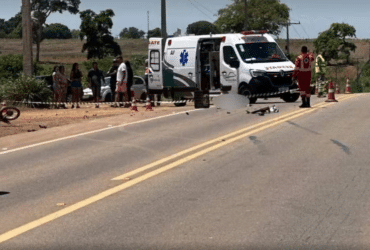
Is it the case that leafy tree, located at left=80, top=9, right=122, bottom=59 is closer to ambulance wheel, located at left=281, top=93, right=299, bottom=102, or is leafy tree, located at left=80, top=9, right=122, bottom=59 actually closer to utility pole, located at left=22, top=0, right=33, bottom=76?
utility pole, located at left=22, top=0, right=33, bottom=76

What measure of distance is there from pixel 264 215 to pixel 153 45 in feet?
68.2

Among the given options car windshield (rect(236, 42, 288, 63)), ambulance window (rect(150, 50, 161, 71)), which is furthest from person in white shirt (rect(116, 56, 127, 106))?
car windshield (rect(236, 42, 288, 63))

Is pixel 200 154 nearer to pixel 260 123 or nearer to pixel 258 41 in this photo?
pixel 260 123

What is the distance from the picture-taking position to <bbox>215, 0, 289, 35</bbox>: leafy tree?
13112 cm

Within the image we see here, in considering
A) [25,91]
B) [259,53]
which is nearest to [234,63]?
[259,53]

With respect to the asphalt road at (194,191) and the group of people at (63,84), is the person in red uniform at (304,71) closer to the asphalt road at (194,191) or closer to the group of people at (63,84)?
the asphalt road at (194,191)

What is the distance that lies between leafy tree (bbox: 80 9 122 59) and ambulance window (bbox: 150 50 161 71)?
8224 cm

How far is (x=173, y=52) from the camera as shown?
28.6 meters

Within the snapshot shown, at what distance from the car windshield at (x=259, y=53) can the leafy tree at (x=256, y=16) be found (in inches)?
4029

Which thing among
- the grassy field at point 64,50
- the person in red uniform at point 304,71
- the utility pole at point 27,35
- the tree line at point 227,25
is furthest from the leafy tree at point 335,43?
the person in red uniform at point 304,71

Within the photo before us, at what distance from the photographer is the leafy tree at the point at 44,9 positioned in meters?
115

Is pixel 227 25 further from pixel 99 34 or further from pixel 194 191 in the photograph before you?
pixel 194 191

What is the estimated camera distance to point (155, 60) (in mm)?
28984

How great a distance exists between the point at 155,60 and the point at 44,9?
90.5 metres
